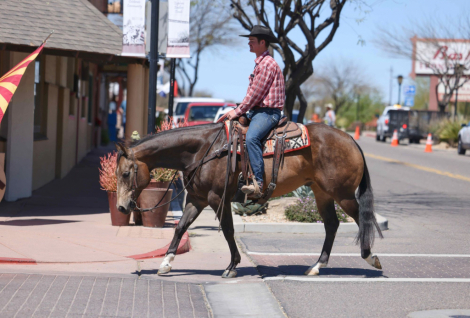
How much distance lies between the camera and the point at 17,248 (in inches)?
297

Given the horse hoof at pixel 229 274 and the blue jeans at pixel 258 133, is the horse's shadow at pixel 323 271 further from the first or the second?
the blue jeans at pixel 258 133

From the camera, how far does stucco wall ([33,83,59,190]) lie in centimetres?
1305

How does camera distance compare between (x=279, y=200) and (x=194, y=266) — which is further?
(x=279, y=200)

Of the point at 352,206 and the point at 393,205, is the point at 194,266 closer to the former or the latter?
the point at 352,206

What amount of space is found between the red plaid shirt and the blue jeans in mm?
95

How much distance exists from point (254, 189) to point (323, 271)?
1.37 metres

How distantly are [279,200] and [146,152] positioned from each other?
4825 mm

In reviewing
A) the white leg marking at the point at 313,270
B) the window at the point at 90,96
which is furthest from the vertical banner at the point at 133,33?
the window at the point at 90,96

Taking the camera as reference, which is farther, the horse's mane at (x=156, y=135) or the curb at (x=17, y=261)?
the curb at (x=17, y=261)

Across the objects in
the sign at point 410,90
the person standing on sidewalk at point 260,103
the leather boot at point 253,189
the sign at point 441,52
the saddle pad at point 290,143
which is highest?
the sign at point 441,52

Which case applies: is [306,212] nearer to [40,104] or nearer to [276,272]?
[276,272]

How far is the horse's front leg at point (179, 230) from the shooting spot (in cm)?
672

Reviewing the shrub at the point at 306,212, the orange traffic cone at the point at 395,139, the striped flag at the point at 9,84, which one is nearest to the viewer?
the striped flag at the point at 9,84

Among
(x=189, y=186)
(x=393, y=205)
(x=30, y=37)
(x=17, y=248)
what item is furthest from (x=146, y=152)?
(x=393, y=205)
